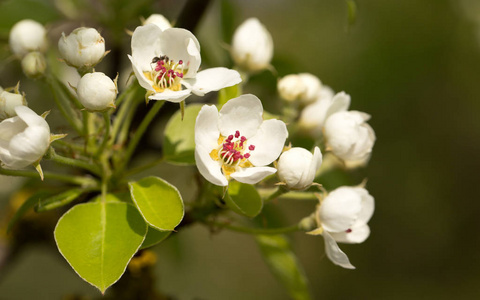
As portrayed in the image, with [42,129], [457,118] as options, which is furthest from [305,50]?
[42,129]

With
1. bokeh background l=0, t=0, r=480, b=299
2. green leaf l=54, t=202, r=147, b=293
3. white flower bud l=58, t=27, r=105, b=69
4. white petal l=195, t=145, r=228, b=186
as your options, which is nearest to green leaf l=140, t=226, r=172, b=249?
green leaf l=54, t=202, r=147, b=293

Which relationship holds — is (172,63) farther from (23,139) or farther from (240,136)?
(23,139)

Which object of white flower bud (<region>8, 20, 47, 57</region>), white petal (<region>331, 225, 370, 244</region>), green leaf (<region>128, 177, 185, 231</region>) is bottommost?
white petal (<region>331, 225, 370, 244</region>)

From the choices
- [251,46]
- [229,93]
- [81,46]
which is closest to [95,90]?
[81,46]

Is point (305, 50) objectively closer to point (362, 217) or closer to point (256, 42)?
point (256, 42)

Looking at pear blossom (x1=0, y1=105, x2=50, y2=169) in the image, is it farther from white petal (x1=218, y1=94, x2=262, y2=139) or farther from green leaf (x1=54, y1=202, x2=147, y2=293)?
white petal (x1=218, y1=94, x2=262, y2=139)

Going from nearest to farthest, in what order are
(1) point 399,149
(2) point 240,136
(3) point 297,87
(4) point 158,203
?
(4) point 158,203 < (2) point 240,136 < (3) point 297,87 < (1) point 399,149
